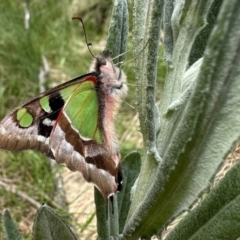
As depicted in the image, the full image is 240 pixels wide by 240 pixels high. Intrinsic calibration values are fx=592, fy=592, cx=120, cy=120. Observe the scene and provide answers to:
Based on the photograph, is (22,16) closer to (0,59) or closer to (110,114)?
(0,59)

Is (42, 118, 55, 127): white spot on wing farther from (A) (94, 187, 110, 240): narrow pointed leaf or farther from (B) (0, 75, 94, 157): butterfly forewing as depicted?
(A) (94, 187, 110, 240): narrow pointed leaf

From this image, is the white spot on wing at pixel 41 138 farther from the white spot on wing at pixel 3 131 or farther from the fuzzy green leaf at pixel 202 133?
the fuzzy green leaf at pixel 202 133

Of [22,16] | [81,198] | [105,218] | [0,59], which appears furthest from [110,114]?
[22,16]

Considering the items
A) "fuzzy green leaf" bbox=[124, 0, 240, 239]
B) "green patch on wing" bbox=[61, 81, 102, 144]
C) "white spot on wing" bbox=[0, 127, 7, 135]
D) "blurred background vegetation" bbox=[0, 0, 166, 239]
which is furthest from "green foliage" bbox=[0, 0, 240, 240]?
"blurred background vegetation" bbox=[0, 0, 166, 239]

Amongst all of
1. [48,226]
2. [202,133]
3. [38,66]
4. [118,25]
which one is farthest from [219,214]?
[38,66]

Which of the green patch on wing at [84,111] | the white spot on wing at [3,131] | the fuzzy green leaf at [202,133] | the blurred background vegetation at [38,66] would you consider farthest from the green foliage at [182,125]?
the blurred background vegetation at [38,66]

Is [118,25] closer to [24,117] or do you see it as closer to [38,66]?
[24,117]

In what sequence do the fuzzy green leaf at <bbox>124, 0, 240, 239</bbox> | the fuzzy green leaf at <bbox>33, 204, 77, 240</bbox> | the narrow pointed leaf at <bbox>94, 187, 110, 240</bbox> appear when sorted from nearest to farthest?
the fuzzy green leaf at <bbox>124, 0, 240, 239</bbox> → the fuzzy green leaf at <bbox>33, 204, 77, 240</bbox> → the narrow pointed leaf at <bbox>94, 187, 110, 240</bbox>
